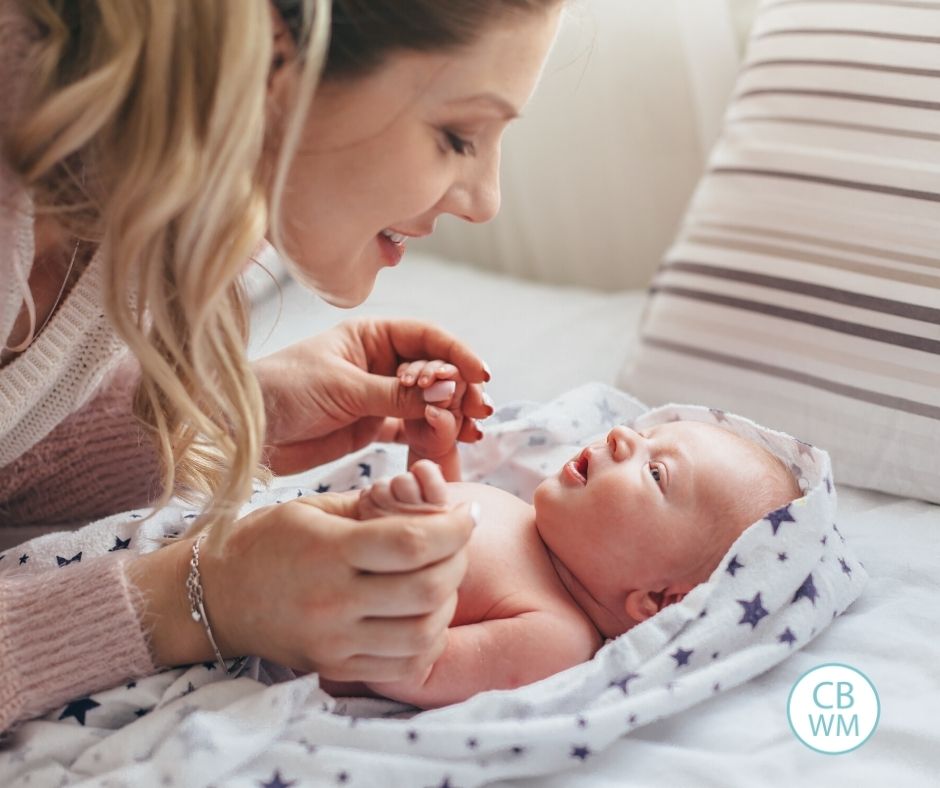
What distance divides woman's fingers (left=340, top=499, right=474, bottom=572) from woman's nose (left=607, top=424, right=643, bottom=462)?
0.99ft

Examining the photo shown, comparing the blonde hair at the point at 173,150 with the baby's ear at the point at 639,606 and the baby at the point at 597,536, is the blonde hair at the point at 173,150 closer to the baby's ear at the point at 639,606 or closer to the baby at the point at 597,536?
the baby at the point at 597,536

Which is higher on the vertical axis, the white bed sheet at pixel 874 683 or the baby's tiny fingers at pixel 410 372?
the baby's tiny fingers at pixel 410 372

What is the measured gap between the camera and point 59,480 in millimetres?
1138

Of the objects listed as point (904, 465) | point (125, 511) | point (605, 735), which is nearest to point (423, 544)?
point (605, 735)

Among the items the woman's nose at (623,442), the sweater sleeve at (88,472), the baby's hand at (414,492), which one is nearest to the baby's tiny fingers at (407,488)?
the baby's hand at (414,492)

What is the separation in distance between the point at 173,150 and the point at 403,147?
18 cm

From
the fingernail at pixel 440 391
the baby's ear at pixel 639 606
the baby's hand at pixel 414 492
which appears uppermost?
the baby's hand at pixel 414 492

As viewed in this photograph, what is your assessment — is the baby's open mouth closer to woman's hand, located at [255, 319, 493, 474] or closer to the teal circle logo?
woman's hand, located at [255, 319, 493, 474]

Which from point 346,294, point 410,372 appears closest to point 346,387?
point 410,372

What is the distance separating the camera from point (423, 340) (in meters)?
1.15

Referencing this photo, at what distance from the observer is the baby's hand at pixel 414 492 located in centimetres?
80

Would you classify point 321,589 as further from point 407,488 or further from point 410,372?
point 410,372

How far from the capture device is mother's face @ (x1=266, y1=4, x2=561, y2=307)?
81cm

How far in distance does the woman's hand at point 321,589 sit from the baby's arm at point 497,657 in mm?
40
